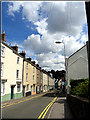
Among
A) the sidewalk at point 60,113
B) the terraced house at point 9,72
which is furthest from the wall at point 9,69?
the sidewalk at point 60,113

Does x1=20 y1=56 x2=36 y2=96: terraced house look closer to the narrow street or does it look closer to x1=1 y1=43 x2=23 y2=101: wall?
x1=1 y1=43 x2=23 y2=101: wall

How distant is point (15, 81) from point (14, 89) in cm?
144

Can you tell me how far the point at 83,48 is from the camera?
26672 mm

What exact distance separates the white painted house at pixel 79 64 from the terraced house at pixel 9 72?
1105cm

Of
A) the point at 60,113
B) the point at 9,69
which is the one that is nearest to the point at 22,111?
the point at 60,113

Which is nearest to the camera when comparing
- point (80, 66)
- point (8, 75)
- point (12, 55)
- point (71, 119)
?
point (71, 119)

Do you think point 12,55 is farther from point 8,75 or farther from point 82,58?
point 82,58

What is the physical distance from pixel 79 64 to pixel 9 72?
14.4 metres

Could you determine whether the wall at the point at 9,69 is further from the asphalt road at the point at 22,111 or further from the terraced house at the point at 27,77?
the asphalt road at the point at 22,111

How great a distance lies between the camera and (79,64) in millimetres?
26297

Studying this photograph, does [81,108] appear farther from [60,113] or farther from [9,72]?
[9,72]

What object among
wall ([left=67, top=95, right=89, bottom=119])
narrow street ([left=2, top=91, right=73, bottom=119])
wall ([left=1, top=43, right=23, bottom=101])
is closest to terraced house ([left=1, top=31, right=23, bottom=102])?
wall ([left=1, top=43, right=23, bottom=101])

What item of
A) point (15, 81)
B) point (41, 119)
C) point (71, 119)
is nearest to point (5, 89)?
point (15, 81)

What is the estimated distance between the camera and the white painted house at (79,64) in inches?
1006
